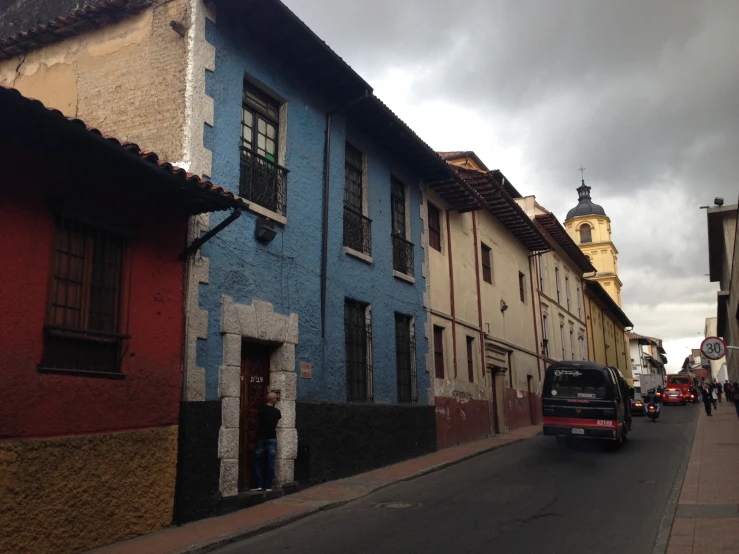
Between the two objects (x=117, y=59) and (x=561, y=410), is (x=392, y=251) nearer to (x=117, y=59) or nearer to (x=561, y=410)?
(x=561, y=410)

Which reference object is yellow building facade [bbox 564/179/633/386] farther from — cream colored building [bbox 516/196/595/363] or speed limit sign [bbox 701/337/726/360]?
speed limit sign [bbox 701/337/726/360]

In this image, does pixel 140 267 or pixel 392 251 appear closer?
pixel 140 267

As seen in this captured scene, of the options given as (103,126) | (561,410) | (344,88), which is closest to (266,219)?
(103,126)

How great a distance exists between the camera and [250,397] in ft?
33.5

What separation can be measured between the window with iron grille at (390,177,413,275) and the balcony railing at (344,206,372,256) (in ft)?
4.20

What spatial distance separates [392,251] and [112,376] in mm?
8271

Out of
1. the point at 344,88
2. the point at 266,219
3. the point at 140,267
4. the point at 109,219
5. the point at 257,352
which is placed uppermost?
the point at 344,88

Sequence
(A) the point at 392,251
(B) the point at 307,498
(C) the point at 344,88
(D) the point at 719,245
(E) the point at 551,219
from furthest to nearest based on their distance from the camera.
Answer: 1. (D) the point at 719,245
2. (E) the point at 551,219
3. (A) the point at 392,251
4. (C) the point at 344,88
5. (B) the point at 307,498

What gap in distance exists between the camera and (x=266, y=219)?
10352 mm

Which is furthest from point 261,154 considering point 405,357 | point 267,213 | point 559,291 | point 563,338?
point 563,338

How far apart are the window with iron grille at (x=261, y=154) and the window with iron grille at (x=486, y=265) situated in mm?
11009

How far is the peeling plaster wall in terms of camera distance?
952 cm

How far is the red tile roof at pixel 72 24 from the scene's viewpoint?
10141 millimetres

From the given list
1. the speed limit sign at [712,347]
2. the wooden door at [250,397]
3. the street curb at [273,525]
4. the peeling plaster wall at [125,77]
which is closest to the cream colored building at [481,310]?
the street curb at [273,525]
